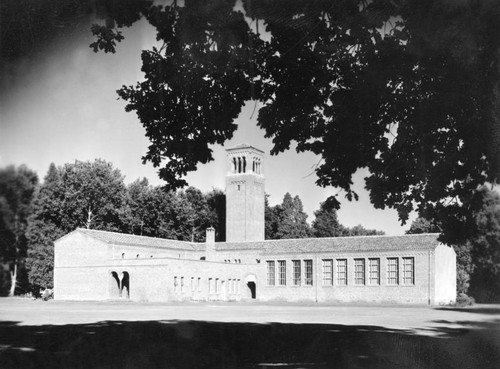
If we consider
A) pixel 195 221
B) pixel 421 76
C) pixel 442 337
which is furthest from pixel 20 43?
pixel 195 221

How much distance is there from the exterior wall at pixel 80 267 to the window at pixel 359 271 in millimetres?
23122

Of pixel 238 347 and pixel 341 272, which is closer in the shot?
pixel 238 347

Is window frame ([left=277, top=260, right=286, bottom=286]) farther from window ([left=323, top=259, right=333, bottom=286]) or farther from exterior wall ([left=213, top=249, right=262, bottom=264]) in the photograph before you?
window ([left=323, top=259, right=333, bottom=286])

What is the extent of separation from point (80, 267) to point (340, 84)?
46.1m

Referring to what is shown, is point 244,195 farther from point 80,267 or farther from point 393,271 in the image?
point 393,271

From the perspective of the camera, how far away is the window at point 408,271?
5291 cm

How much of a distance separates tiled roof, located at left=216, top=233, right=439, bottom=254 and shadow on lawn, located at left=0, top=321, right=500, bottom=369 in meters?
31.9

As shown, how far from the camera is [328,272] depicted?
5753 centimetres

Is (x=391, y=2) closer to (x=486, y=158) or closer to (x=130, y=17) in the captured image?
(x=486, y=158)

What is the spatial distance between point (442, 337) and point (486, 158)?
7.51 m

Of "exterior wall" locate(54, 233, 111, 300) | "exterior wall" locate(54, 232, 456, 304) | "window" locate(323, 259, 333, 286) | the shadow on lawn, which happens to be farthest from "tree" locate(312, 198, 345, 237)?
the shadow on lawn

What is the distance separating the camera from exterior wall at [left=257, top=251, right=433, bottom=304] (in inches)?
2056

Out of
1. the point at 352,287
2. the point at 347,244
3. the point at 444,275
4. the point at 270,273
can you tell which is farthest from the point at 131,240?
the point at 444,275

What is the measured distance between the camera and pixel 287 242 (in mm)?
61688
